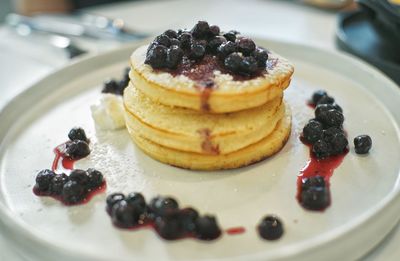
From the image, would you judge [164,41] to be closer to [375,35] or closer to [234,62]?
[234,62]

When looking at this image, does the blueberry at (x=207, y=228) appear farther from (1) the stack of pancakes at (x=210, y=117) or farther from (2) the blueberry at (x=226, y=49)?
(2) the blueberry at (x=226, y=49)

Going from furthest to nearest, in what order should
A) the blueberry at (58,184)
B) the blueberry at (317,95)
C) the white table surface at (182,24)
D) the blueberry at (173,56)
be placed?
the white table surface at (182,24)
the blueberry at (317,95)
the blueberry at (173,56)
the blueberry at (58,184)

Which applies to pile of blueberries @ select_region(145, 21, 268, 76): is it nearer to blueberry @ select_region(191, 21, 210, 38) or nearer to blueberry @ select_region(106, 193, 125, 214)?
blueberry @ select_region(191, 21, 210, 38)

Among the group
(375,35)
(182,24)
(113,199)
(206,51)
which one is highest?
(206,51)

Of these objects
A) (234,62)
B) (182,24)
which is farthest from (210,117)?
(182,24)

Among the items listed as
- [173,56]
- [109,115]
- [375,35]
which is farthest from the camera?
[375,35]

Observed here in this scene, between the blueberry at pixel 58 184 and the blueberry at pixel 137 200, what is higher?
the blueberry at pixel 137 200

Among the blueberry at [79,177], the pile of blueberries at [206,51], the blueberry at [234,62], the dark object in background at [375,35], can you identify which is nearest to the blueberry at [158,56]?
the pile of blueberries at [206,51]

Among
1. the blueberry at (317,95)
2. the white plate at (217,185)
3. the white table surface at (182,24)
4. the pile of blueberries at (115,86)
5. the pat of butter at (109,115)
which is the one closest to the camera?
the white plate at (217,185)
